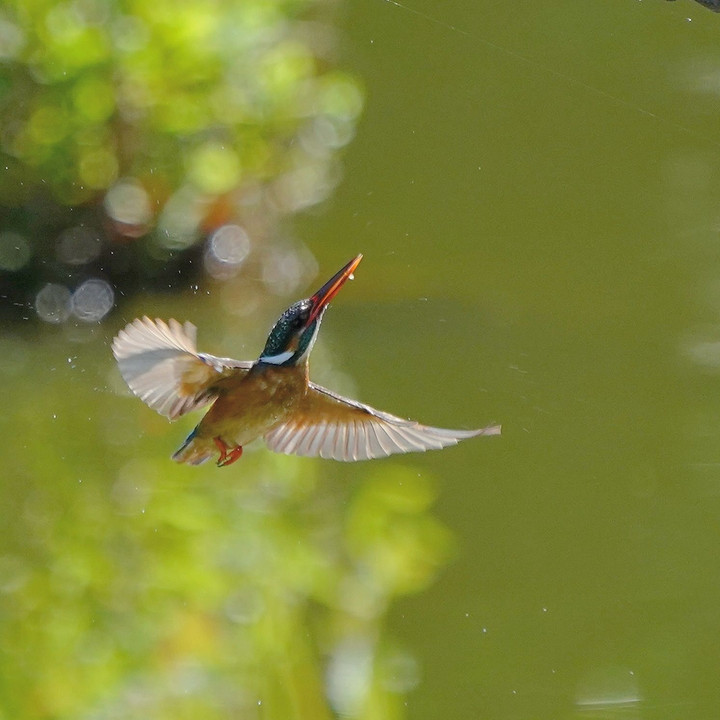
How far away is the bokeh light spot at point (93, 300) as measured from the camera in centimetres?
401

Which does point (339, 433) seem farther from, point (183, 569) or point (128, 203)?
point (128, 203)

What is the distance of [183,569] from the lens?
2922mm

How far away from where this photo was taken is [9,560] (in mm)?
2953

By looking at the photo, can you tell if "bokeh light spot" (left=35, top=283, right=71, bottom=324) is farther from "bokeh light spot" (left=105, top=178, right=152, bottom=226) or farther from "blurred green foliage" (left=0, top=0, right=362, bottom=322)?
"bokeh light spot" (left=105, top=178, right=152, bottom=226)

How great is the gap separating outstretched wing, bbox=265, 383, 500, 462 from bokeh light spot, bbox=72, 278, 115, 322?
2.01 meters

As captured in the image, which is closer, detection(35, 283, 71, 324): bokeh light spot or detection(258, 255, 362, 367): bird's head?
detection(258, 255, 362, 367): bird's head

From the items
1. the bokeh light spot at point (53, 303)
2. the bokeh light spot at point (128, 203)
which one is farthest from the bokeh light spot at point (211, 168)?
the bokeh light spot at point (53, 303)

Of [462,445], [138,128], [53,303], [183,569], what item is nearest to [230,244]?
[138,128]

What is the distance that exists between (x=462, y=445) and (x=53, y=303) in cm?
146

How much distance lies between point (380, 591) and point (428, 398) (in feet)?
3.16

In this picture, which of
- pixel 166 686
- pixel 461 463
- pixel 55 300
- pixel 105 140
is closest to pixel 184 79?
pixel 105 140

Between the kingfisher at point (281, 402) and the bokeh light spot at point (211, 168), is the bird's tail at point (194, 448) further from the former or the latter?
the bokeh light spot at point (211, 168)

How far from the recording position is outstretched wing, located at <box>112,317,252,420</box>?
70.4 inches

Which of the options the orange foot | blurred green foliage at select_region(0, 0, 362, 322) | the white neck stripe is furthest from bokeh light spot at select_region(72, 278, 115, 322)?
the white neck stripe
